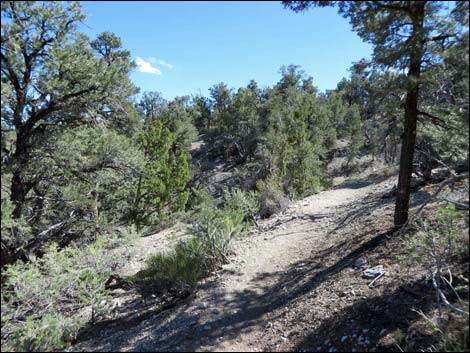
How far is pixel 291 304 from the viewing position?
5.14 m

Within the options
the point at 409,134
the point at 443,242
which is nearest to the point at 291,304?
the point at 443,242

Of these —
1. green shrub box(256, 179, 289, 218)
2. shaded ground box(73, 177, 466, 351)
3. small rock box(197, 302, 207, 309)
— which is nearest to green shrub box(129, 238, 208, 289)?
shaded ground box(73, 177, 466, 351)

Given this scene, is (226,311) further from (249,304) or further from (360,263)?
(360,263)

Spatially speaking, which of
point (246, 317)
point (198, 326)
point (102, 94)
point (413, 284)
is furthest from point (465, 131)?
point (102, 94)

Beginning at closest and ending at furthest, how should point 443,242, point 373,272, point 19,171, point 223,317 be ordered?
point 443,242
point 373,272
point 223,317
point 19,171

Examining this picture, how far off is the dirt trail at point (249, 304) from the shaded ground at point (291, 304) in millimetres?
17

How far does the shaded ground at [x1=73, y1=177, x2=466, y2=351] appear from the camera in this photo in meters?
4.09

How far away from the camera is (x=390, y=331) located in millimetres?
3697

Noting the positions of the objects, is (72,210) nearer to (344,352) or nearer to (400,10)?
(344,352)

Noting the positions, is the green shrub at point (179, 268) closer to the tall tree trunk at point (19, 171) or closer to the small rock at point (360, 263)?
the tall tree trunk at point (19, 171)

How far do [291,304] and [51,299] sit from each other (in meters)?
4.08

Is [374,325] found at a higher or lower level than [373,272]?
lower

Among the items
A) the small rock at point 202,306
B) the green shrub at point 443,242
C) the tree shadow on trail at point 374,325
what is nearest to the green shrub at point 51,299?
the small rock at point 202,306

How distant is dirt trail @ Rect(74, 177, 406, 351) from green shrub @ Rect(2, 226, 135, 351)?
47cm
